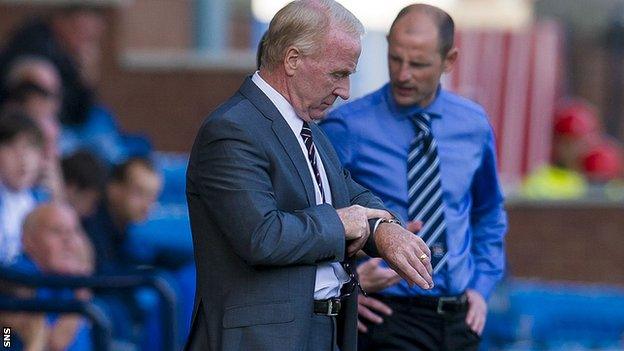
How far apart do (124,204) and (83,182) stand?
0.46m

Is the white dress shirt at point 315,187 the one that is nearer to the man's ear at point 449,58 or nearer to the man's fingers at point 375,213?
the man's fingers at point 375,213

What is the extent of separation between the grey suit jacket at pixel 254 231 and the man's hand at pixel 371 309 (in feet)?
3.33

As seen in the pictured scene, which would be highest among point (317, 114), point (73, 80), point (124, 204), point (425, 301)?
point (73, 80)

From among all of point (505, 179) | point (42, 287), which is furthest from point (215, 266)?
point (505, 179)

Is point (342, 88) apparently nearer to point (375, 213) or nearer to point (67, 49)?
point (375, 213)

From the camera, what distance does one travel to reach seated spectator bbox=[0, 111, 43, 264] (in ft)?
26.2

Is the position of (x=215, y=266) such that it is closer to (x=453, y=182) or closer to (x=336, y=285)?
(x=336, y=285)

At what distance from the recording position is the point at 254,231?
433 centimetres

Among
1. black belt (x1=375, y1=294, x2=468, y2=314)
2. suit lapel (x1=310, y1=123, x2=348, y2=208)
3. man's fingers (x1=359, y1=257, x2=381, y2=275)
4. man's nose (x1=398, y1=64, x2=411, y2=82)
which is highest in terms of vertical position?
man's nose (x1=398, y1=64, x2=411, y2=82)

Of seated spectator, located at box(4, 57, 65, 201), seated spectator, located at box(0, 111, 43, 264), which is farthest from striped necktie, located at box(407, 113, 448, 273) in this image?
seated spectator, located at box(4, 57, 65, 201)

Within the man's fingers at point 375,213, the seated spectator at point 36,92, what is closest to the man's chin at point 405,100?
the man's fingers at point 375,213

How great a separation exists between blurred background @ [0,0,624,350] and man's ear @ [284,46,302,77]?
18.2 feet

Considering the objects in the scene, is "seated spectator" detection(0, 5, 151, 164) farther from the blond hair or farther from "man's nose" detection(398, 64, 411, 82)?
the blond hair

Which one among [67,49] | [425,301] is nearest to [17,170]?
[67,49]
